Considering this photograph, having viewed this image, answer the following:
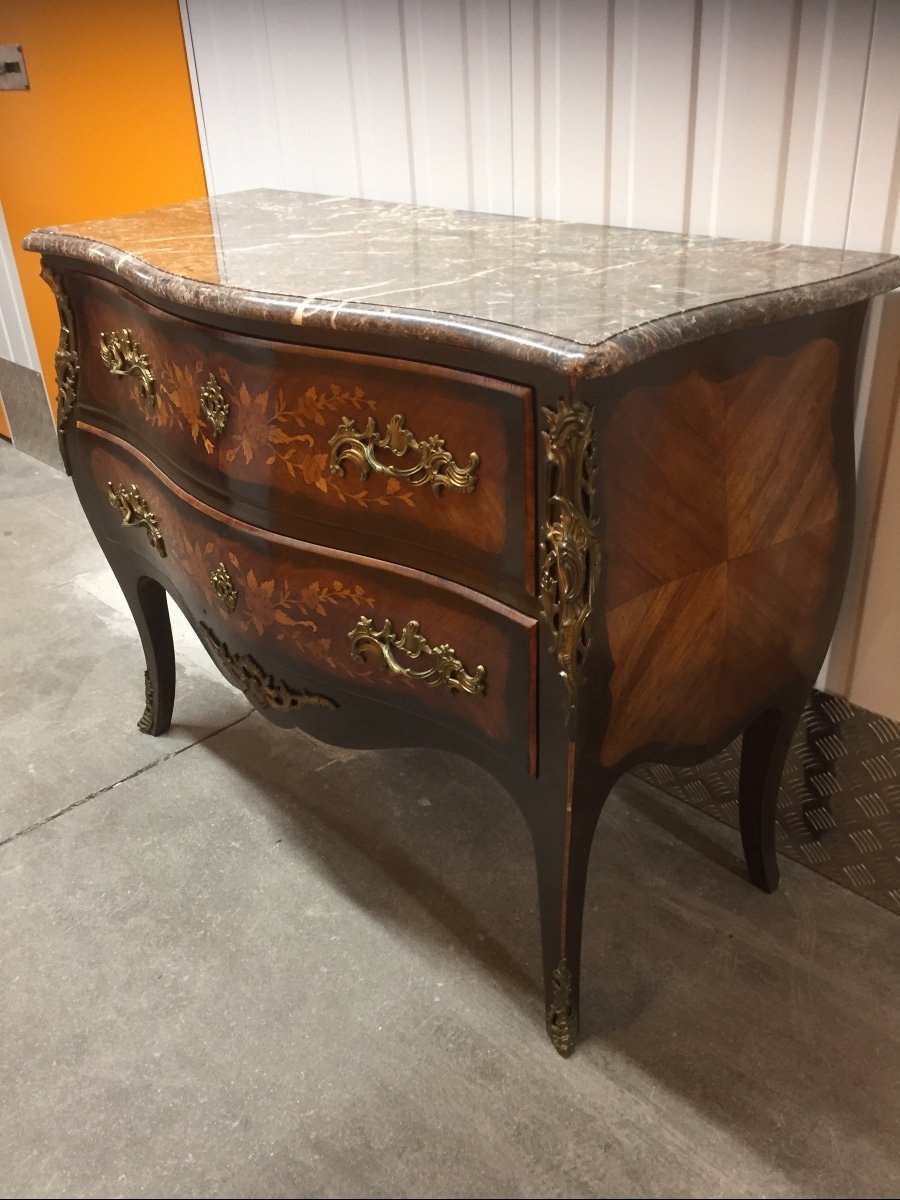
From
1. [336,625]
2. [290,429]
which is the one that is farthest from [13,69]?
[336,625]

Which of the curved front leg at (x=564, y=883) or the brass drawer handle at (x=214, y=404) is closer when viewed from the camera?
the curved front leg at (x=564, y=883)

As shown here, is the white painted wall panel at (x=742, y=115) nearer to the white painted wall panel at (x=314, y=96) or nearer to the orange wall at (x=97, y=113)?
the white painted wall panel at (x=314, y=96)

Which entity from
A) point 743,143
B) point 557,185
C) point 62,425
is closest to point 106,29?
point 62,425

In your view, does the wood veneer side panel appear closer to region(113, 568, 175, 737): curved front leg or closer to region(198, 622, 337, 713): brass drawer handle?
region(198, 622, 337, 713): brass drawer handle

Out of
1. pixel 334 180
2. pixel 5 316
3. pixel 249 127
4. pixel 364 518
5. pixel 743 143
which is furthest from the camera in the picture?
pixel 5 316

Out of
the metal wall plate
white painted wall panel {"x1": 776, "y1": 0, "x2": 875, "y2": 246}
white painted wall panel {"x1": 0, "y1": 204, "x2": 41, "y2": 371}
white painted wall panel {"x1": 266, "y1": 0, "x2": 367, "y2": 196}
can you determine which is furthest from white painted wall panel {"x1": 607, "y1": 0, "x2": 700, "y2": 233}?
white painted wall panel {"x1": 0, "y1": 204, "x2": 41, "y2": 371}

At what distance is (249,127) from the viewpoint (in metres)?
2.04

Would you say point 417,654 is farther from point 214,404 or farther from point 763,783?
point 763,783

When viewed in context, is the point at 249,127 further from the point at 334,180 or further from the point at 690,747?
the point at 690,747

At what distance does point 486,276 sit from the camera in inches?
44.4

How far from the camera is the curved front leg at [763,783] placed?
1385mm

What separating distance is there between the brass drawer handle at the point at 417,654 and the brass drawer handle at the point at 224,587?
22 centimetres

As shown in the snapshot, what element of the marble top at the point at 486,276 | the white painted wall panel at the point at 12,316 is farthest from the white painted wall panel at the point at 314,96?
the white painted wall panel at the point at 12,316

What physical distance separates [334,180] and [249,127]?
0.30 metres
